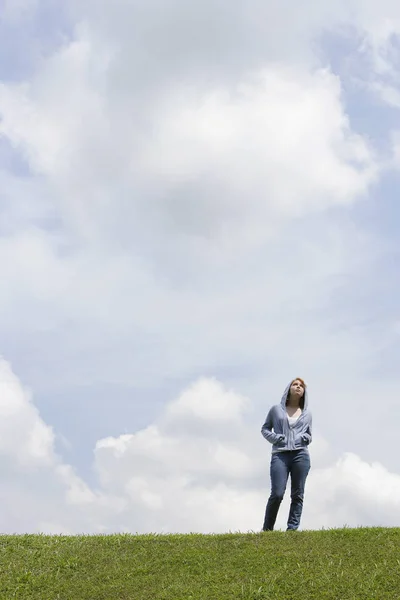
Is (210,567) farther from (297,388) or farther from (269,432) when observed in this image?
(297,388)

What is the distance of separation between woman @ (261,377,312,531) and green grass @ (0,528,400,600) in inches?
27.1

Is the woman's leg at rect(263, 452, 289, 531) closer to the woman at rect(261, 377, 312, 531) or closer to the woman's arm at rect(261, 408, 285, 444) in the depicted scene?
the woman at rect(261, 377, 312, 531)

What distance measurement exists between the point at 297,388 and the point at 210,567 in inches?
164

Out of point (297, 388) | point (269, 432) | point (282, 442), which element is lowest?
point (282, 442)

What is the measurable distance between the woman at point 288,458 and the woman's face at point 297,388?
1.32 feet

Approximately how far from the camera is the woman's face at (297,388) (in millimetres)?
14867

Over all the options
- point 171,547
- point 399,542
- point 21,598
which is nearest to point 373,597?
point 399,542

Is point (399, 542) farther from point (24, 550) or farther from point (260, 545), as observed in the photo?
point (24, 550)

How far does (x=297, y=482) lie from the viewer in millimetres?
14336

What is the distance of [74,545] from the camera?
47.0 feet

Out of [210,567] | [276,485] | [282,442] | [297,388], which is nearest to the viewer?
[210,567]

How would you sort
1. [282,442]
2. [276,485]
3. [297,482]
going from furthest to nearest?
[282,442]
[297,482]
[276,485]

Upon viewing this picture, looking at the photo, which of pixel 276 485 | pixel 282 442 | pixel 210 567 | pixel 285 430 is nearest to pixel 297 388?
pixel 285 430

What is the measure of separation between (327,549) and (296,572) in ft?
4.23
